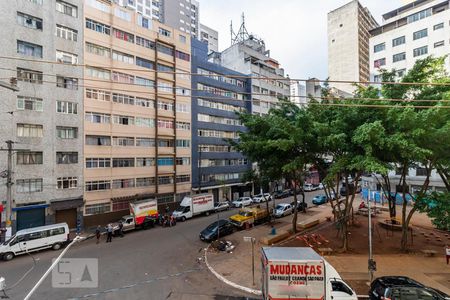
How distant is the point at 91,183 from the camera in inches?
1181

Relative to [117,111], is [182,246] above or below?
below

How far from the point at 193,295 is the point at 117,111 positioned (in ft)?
83.1

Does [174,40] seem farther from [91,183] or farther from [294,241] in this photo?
[294,241]

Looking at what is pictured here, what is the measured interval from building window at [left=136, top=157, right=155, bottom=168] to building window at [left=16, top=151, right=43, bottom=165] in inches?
424

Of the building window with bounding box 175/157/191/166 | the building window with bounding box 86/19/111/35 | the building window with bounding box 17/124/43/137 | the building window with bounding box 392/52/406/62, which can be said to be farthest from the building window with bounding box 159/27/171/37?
the building window with bounding box 392/52/406/62

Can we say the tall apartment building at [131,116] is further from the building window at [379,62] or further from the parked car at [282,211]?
the building window at [379,62]

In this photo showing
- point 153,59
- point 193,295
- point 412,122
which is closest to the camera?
point 193,295

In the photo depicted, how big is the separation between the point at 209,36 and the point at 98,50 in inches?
3524

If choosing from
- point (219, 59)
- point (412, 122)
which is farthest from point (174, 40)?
point (412, 122)

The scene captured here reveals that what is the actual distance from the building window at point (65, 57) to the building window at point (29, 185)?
12.8 m

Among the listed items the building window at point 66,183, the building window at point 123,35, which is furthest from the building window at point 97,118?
the building window at point 123,35

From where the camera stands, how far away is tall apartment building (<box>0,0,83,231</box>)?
25047 mm

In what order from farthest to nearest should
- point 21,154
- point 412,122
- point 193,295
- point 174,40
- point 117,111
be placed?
1. point 174,40
2. point 117,111
3. point 21,154
4. point 412,122
5. point 193,295

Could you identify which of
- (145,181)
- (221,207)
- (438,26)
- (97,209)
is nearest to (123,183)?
(145,181)
